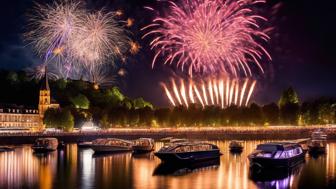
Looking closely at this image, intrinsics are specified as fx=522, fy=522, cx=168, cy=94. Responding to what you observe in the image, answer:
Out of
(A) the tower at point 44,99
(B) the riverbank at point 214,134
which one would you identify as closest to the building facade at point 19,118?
(A) the tower at point 44,99

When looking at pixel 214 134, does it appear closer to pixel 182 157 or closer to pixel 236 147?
pixel 236 147

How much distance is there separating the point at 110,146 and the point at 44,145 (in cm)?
1268

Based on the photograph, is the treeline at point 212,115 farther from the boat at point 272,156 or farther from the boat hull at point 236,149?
the boat at point 272,156

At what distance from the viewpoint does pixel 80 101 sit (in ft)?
630

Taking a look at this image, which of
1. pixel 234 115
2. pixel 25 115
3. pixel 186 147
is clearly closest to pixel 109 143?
pixel 186 147

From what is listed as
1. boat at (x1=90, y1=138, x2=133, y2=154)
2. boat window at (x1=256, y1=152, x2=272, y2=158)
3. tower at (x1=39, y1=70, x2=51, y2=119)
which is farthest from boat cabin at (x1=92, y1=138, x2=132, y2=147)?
tower at (x1=39, y1=70, x2=51, y2=119)

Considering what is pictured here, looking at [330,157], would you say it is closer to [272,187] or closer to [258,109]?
[272,187]

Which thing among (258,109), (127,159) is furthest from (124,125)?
(127,159)

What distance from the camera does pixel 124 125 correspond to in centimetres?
15712

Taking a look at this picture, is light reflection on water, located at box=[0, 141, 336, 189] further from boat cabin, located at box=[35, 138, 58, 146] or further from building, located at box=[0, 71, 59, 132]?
building, located at box=[0, 71, 59, 132]

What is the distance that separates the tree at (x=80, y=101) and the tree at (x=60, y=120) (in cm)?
3950

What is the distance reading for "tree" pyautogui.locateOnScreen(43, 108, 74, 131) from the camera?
465 feet

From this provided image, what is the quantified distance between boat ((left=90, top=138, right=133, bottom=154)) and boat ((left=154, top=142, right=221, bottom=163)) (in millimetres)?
21988

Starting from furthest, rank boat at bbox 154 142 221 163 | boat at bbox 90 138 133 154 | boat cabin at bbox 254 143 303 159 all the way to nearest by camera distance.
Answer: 1. boat at bbox 90 138 133 154
2. boat at bbox 154 142 221 163
3. boat cabin at bbox 254 143 303 159
